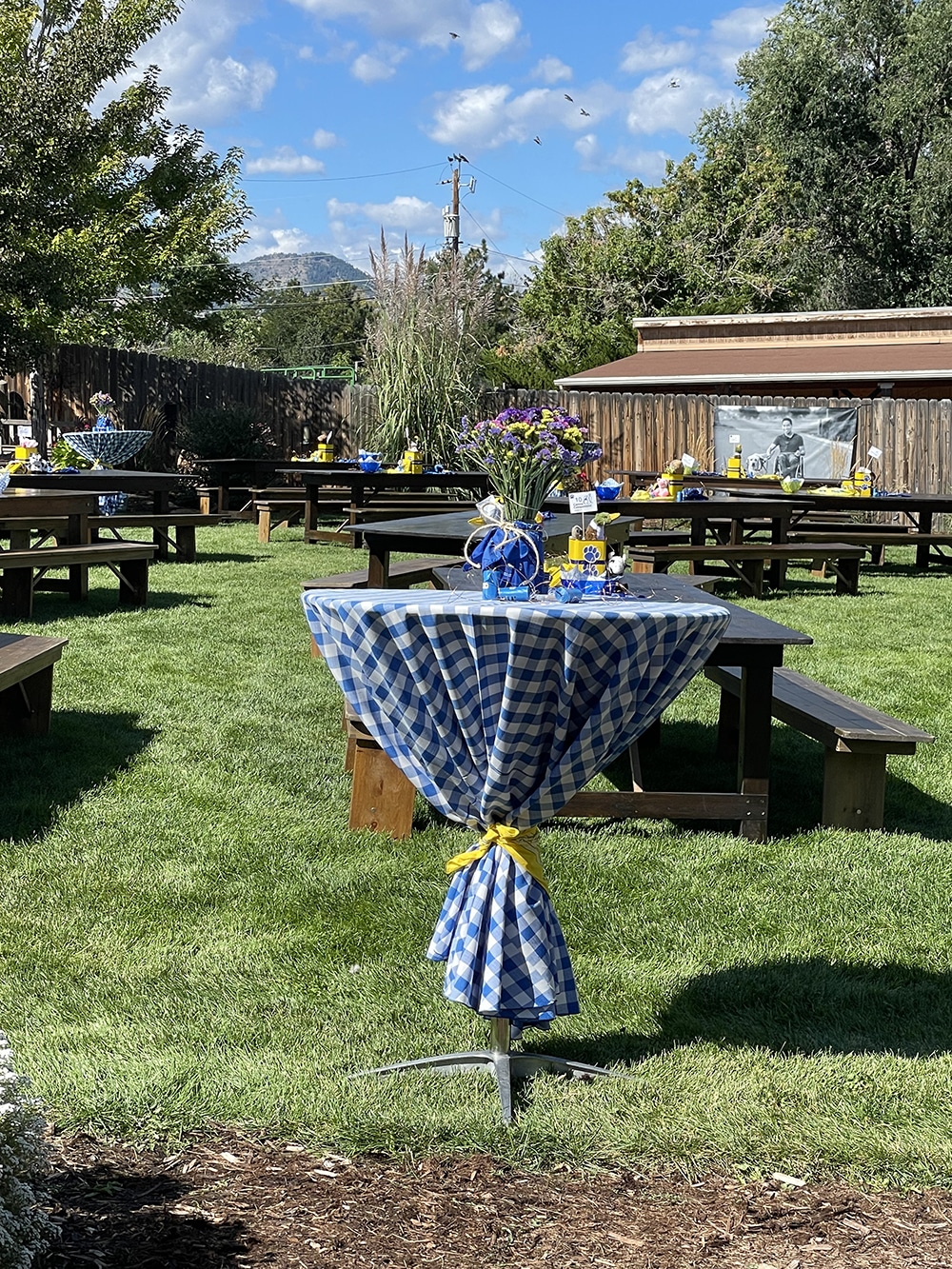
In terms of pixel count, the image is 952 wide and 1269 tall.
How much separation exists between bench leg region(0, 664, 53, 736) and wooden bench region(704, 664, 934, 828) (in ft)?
10.1

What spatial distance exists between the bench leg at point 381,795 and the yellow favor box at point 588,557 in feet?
3.42

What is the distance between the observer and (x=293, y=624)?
8.49m

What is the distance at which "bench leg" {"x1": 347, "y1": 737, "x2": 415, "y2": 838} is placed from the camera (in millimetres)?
4422

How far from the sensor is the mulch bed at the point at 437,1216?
2221mm

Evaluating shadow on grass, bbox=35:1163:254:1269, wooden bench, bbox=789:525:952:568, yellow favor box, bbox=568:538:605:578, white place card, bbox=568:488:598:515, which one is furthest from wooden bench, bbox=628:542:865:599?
shadow on grass, bbox=35:1163:254:1269

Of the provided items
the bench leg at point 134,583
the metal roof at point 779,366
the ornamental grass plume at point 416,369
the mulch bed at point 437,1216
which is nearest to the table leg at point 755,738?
the mulch bed at point 437,1216

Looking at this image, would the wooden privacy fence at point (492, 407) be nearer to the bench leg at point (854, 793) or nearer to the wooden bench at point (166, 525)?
Result: the wooden bench at point (166, 525)

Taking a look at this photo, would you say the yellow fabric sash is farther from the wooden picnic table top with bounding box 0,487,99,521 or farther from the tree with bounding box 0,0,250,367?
the tree with bounding box 0,0,250,367

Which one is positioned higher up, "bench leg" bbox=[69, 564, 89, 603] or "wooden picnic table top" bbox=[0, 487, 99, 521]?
"wooden picnic table top" bbox=[0, 487, 99, 521]

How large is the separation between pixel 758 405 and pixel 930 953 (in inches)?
658

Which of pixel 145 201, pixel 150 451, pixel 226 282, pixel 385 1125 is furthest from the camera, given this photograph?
pixel 226 282

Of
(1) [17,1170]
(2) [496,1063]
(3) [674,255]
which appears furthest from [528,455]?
(3) [674,255]

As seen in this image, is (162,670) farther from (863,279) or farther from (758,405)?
(863,279)

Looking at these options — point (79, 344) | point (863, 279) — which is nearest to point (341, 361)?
point (863, 279)
